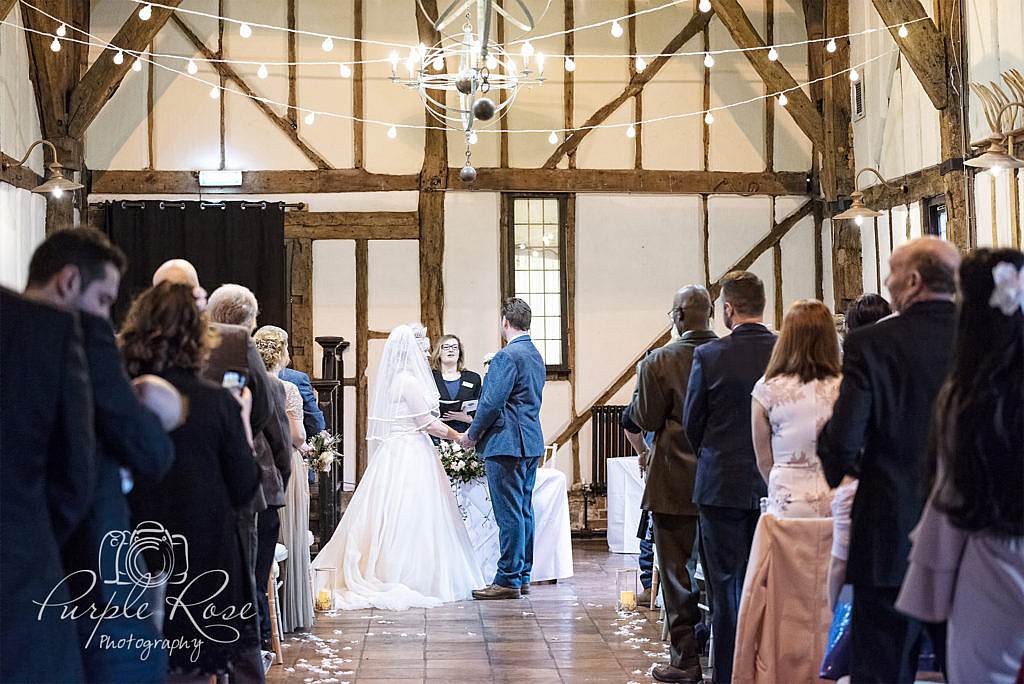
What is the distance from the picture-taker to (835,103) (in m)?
11.0

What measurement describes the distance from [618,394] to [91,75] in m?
5.59

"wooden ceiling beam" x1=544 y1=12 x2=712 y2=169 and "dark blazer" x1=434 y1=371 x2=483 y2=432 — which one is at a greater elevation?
"wooden ceiling beam" x1=544 y1=12 x2=712 y2=169

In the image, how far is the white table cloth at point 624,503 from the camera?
9.13 m

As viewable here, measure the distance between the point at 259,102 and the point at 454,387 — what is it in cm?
434

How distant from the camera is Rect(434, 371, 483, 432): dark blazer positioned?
824cm

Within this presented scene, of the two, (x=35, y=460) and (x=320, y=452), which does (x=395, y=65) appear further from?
(x=35, y=460)

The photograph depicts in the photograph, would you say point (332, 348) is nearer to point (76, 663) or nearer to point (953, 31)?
point (953, 31)

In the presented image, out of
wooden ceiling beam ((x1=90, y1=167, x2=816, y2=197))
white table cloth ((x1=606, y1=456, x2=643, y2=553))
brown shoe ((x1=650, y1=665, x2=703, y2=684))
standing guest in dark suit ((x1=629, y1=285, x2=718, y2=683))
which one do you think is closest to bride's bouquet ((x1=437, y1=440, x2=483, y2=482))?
white table cloth ((x1=606, y1=456, x2=643, y2=553))

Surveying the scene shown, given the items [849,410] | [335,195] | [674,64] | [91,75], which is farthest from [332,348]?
[849,410]

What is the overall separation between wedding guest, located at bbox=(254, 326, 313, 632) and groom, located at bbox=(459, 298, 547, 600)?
1372 mm

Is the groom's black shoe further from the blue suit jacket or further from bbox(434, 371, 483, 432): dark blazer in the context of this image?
bbox(434, 371, 483, 432): dark blazer

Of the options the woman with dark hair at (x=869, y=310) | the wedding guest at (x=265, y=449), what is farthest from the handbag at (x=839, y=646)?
the wedding guest at (x=265, y=449)

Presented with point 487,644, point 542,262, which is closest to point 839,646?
point 487,644

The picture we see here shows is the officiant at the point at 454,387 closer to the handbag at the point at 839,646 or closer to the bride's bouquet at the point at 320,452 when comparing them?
the bride's bouquet at the point at 320,452
